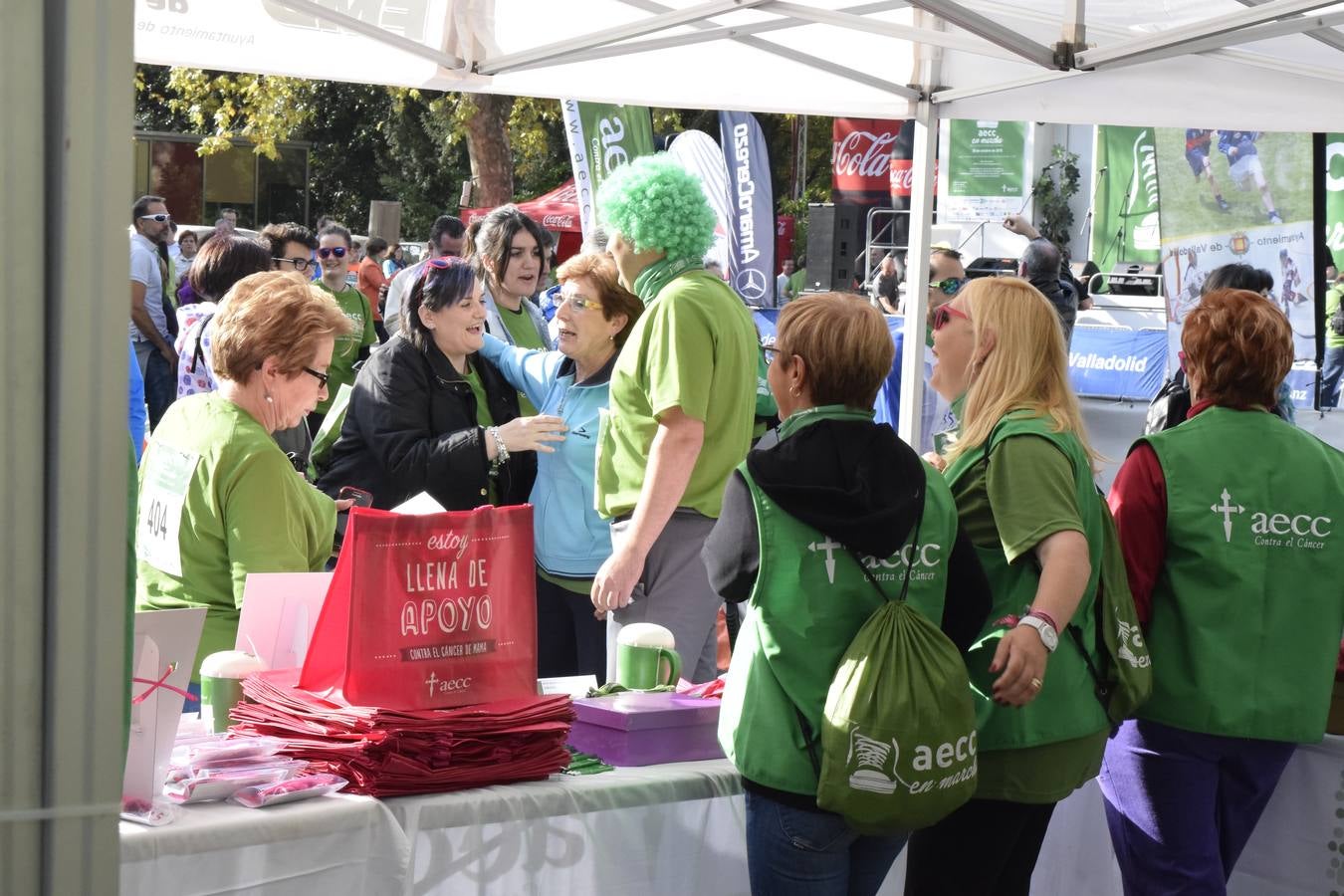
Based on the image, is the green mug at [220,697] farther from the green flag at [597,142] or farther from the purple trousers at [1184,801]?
the green flag at [597,142]

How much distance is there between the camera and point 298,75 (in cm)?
436

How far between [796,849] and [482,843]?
0.48m

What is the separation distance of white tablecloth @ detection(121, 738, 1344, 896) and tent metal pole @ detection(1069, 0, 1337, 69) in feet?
6.66

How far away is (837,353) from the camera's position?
7.17 feet

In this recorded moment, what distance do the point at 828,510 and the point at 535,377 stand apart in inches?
79.3

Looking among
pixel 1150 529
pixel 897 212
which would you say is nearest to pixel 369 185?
pixel 897 212

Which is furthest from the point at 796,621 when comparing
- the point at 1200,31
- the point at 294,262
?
the point at 294,262

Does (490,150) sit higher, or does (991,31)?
(490,150)

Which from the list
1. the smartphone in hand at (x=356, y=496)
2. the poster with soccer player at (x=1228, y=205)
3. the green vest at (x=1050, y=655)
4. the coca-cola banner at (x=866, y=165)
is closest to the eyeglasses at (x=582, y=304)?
the smartphone in hand at (x=356, y=496)

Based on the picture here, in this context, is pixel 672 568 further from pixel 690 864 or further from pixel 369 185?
pixel 369 185

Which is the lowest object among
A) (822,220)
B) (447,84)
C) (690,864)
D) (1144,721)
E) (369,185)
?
(690,864)

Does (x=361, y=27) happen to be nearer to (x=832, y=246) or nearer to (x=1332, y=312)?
(x=1332, y=312)

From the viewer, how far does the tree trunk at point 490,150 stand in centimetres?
1967

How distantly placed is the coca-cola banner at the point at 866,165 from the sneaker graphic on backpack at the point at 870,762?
60.7 feet
